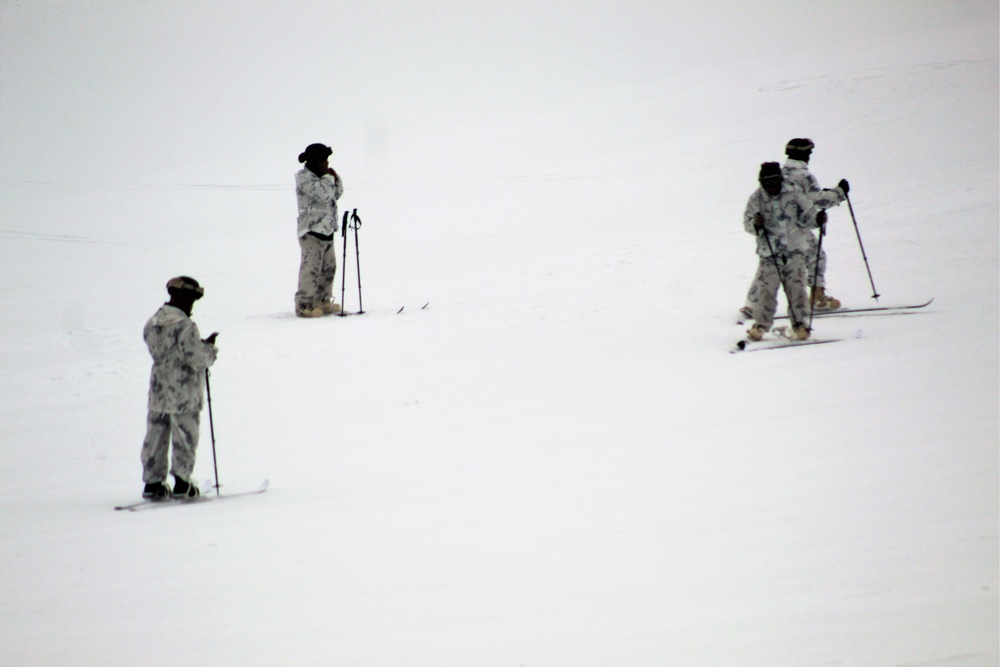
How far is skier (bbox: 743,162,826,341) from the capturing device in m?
7.81

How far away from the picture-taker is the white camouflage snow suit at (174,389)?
216 inches

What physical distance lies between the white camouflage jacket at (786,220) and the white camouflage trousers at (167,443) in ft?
14.9

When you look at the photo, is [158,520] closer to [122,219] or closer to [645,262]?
[645,262]

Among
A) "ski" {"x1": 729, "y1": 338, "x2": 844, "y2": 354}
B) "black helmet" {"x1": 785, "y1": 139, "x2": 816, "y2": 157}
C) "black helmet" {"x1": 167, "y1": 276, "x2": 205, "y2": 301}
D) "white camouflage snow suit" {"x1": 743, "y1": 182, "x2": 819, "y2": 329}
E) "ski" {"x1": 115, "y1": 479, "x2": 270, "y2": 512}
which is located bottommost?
"ski" {"x1": 115, "y1": 479, "x2": 270, "y2": 512}

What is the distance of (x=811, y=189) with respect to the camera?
7957 millimetres

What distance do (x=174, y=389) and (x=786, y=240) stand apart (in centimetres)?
482

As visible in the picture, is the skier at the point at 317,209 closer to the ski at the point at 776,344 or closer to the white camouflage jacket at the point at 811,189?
the ski at the point at 776,344

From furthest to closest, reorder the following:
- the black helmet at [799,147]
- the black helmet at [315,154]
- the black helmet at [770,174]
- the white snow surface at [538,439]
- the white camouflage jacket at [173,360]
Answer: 1. the black helmet at [315,154]
2. the black helmet at [799,147]
3. the black helmet at [770,174]
4. the white camouflage jacket at [173,360]
5. the white snow surface at [538,439]

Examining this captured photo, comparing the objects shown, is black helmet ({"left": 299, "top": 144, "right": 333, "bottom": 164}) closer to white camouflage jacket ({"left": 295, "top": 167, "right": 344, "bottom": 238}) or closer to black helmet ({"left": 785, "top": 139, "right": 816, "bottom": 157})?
white camouflage jacket ({"left": 295, "top": 167, "right": 344, "bottom": 238})

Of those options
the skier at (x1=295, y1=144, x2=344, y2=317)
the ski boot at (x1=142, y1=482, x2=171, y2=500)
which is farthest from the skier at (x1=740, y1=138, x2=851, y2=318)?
the ski boot at (x1=142, y1=482, x2=171, y2=500)

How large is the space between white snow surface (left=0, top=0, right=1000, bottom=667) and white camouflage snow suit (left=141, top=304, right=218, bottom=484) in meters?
0.34

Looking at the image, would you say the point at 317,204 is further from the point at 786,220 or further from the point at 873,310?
the point at 873,310

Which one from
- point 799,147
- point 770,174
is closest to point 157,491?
point 770,174

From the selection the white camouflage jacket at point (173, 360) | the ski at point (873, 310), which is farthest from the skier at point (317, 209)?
the white camouflage jacket at point (173, 360)
